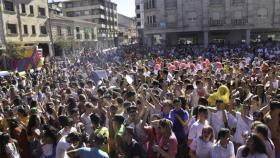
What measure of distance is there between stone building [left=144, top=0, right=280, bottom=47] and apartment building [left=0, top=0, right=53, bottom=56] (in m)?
14.6

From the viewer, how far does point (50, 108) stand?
7.36 metres

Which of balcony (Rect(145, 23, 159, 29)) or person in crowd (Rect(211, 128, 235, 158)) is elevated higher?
balcony (Rect(145, 23, 159, 29))

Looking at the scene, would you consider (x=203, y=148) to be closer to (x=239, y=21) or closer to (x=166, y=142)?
(x=166, y=142)

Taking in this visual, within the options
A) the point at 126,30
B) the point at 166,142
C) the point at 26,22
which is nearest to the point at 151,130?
the point at 166,142

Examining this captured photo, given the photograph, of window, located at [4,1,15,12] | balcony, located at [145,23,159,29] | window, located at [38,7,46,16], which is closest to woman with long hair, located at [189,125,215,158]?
window, located at [4,1,15,12]

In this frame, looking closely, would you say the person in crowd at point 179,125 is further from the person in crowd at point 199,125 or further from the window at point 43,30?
the window at point 43,30

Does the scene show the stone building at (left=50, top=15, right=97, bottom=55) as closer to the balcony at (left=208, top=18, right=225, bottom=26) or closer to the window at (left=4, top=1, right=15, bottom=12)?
the window at (left=4, top=1, right=15, bottom=12)

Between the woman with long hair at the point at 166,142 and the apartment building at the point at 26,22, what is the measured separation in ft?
104

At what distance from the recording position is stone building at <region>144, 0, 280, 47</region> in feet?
139

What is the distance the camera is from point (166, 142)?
5.14 meters

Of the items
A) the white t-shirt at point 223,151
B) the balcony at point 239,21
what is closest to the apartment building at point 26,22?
the balcony at point 239,21

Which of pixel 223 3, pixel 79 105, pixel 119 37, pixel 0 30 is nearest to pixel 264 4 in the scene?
pixel 223 3

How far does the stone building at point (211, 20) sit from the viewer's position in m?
42.5

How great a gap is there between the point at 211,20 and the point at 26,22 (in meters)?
23.9
